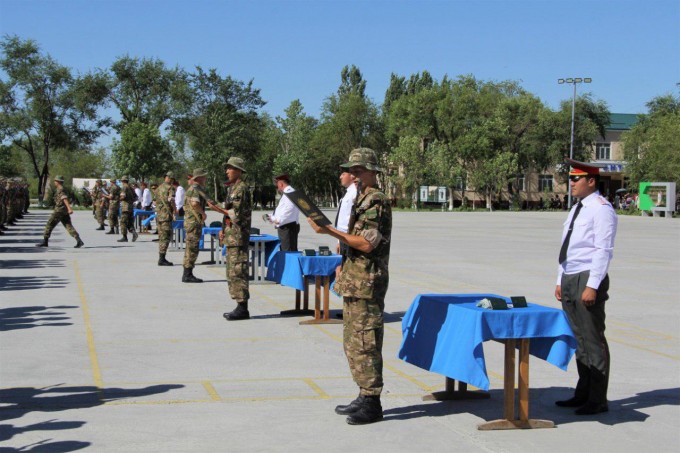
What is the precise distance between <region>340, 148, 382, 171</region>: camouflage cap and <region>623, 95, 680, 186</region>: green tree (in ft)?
241

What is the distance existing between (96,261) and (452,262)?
28.6ft

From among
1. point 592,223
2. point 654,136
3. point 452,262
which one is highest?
point 654,136

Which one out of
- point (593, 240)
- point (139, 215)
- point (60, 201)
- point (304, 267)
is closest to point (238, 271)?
point (304, 267)

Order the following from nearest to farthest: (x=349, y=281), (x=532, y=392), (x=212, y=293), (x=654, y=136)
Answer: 1. (x=349, y=281)
2. (x=532, y=392)
3. (x=212, y=293)
4. (x=654, y=136)

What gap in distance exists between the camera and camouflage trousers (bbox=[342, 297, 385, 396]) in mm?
6555

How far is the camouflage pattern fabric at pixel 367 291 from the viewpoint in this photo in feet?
21.5

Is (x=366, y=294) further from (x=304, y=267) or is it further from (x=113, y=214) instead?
(x=113, y=214)

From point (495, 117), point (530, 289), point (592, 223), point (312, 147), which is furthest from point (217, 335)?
point (312, 147)

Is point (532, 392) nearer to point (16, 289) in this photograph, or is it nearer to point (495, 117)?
point (16, 289)

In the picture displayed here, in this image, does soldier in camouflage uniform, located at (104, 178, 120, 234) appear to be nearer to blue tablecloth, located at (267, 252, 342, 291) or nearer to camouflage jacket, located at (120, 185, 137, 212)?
camouflage jacket, located at (120, 185, 137, 212)

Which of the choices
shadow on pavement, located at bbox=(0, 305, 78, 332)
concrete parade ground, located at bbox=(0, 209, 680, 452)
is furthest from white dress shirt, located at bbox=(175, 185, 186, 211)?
shadow on pavement, located at bbox=(0, 305, 78, 332)

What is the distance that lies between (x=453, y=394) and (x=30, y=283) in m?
10.8

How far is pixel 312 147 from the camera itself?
102 metres

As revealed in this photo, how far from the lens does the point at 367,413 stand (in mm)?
6496
